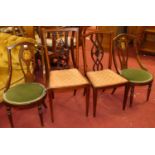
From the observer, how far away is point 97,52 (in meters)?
2.56

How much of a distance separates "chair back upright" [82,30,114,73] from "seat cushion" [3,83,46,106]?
0.72 m

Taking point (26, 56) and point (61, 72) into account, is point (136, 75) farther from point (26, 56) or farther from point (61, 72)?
point (26, 56)

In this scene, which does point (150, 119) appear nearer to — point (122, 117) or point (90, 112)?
point (122, 117)

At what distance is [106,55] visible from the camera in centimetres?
417

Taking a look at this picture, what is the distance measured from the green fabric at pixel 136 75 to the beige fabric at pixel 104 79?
147mm

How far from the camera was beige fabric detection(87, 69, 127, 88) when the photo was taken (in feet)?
6.96

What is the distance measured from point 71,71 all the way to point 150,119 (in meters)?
1.07

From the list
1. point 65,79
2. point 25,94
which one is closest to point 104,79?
point 65,79

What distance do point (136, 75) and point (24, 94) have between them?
135 centimetres

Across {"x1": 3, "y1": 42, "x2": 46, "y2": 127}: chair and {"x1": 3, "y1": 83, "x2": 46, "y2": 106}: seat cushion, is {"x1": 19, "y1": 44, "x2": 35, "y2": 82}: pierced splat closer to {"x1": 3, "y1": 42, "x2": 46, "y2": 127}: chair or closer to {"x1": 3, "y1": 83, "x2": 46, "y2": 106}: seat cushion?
{"x1": 3, "y1": 42, "x2": 46, "y2": 127}: chair

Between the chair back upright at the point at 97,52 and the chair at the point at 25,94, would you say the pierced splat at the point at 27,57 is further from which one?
the chair back upright at the point at 97,52

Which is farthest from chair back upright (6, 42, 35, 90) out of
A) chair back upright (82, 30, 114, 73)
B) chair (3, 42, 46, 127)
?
chair back upright (82, 30, 114, 73)
